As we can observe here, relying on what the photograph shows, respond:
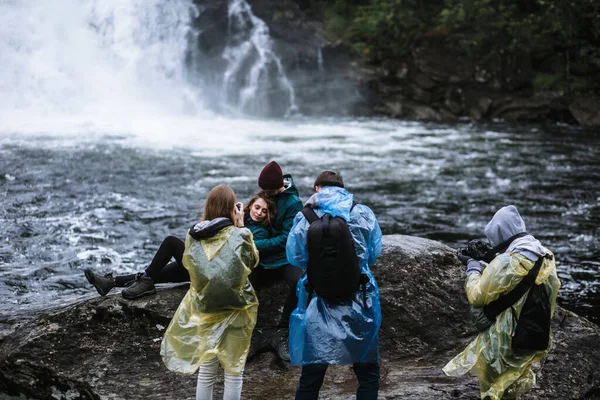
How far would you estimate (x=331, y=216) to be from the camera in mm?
3730

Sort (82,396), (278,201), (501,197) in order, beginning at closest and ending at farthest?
1. (82,396)
2. (278,201)
3. (501,197)

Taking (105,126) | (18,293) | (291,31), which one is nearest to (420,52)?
(291,31)

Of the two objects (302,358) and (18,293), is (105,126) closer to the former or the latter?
(18,293)

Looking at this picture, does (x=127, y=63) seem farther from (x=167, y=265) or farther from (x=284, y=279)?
(x=284, y=279)

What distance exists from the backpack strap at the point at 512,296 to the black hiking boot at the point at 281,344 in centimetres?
161

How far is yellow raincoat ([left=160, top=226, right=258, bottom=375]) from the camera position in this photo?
12.7 ft

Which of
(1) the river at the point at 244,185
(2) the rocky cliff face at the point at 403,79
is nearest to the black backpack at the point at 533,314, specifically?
(1) the river at the point at 244,185

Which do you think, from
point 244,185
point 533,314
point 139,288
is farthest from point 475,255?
point 244,185

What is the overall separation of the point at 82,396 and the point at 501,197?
10.2m

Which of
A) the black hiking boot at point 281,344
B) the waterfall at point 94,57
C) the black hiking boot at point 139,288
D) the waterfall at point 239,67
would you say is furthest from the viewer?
the waterfall at point 239,67

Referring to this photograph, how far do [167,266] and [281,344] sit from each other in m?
1.14

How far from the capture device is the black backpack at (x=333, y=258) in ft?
12.0

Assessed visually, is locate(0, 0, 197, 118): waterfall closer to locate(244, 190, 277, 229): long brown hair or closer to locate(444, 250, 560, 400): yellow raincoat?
Result: locate(244, 190, 277, 229): long brown hair

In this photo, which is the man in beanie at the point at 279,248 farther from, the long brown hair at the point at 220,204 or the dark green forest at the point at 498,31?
the dark green forest at the point at 498,31
